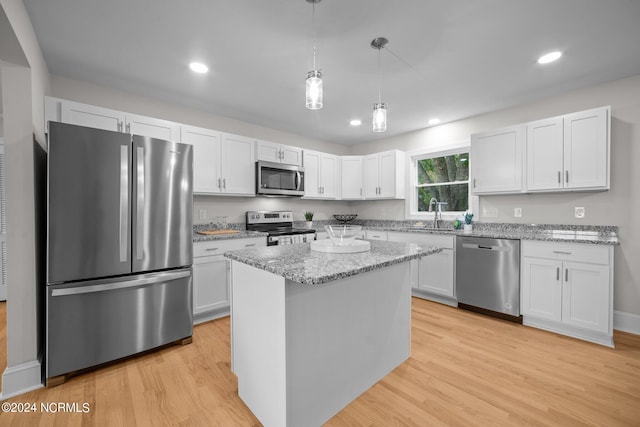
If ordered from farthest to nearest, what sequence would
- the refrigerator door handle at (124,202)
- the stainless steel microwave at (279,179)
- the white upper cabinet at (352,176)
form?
the white upper cabinet at (352,176) → the stainless steel microwave at (279,179) → the refrigerator door handle at (124,202)

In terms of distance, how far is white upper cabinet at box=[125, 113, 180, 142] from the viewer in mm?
2752

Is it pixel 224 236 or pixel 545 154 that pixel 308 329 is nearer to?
pixel 224 236

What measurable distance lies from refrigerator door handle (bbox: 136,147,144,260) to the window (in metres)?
3.72

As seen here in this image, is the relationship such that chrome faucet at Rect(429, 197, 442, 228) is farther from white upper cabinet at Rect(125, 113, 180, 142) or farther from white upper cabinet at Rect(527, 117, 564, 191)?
white upper cabinet at Rect(125, 113, 180, 142)

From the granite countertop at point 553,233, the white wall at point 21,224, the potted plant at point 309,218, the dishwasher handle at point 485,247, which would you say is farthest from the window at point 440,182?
the white wall at point 21,224

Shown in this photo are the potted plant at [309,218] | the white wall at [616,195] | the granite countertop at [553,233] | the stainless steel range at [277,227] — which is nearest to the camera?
the granite countertop at [553,233]

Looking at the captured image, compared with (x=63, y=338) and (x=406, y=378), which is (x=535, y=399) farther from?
(x=63, y=338)

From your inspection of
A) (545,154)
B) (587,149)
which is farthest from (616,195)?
(545,154)

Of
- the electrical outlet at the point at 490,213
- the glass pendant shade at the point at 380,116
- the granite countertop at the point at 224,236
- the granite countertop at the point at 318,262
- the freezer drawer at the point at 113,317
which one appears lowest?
the freezer drawer at the point at 113,317

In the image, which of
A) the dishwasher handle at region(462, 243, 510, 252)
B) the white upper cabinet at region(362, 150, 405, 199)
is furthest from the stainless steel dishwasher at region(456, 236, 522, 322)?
the white upper cabinet at region(362, 150, 405, 199)

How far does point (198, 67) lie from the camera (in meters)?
2.52

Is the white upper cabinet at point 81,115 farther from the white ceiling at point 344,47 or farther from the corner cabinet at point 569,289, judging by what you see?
the corner cabinet at point 569,289

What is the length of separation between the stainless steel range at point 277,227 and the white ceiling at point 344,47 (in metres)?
1.61

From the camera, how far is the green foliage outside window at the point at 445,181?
4.03m
